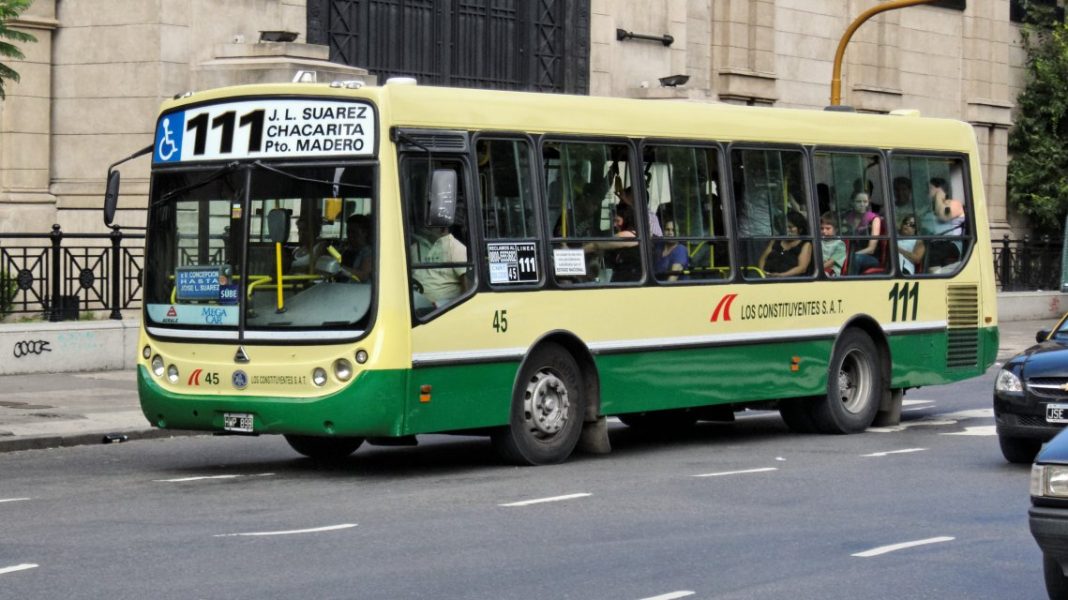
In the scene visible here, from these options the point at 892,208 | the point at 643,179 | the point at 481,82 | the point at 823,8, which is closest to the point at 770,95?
the point at 823,8

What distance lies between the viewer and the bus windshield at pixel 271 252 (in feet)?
44.7

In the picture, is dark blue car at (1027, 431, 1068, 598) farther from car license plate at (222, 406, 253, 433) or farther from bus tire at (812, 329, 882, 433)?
bus tire at (812, 329, 882, 433)

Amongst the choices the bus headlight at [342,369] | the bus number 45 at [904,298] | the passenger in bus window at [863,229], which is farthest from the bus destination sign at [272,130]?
the bus number 45 at [904,298]

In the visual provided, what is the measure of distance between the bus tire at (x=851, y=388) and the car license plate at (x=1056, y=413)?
3.47m

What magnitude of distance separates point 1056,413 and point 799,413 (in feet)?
13.0

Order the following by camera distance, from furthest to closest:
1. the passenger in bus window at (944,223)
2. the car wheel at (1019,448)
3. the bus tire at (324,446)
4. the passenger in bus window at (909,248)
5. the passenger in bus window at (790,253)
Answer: the passenger in bus window at (944,223) → the passenger in bus window at (909,248) → the passenger in bus window at (790,253) → the bus tire at (324,446) → the car wheel at (1019,448)

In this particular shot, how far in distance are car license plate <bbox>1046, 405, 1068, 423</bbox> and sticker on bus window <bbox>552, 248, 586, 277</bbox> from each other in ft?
12.1

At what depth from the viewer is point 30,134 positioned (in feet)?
84.2

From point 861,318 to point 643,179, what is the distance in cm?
329

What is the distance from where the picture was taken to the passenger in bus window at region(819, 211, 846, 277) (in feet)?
57.8

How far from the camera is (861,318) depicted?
17906 millimetres

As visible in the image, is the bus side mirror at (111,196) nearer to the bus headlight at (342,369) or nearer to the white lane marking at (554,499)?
the bus headlight at (342,369)

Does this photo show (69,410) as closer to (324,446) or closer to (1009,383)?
(324,446)

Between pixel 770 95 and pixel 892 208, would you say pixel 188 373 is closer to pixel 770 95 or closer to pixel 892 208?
pixel 892 208
